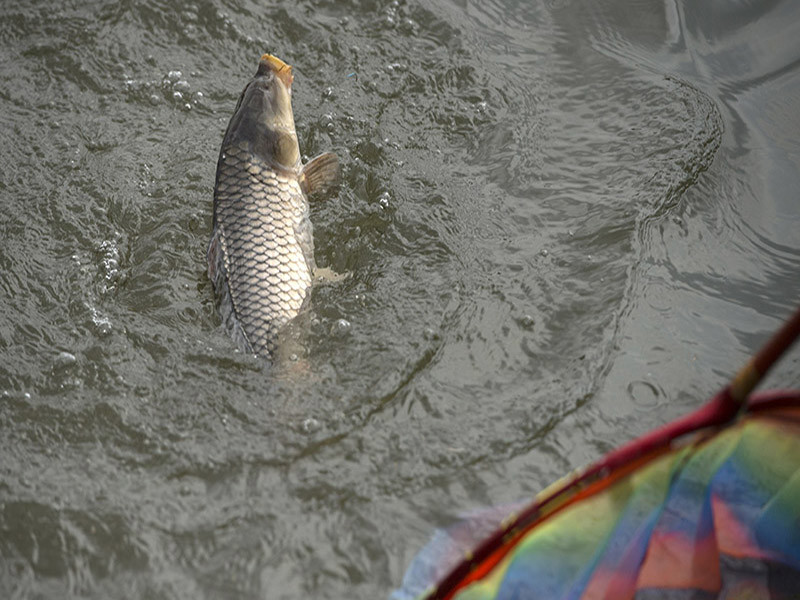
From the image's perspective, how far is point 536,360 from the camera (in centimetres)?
312

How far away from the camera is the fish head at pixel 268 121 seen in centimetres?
340

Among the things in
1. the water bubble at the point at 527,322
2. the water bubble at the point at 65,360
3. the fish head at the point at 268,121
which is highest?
the fish head at the point at 268,121

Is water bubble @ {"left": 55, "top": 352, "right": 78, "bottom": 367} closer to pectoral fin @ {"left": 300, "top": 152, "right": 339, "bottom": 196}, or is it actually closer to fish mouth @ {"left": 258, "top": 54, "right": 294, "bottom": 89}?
pectoral fin @ {"left": 300, "top": 152, "right": 339, "bottom": 196}

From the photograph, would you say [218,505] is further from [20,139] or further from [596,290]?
[20,139]

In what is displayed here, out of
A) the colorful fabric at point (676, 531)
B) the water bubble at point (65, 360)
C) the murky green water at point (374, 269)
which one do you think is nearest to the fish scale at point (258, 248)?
the murky green water at point (374, 269)

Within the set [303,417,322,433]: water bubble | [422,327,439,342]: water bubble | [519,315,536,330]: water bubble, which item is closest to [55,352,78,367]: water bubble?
[303,417,322,433]: water bubble

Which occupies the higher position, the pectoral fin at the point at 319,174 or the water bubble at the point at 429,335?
the pectoral fin at the point at 319,174

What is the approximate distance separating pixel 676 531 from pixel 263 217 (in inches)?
74.1

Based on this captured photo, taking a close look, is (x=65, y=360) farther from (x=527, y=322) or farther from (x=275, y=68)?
(x=527, y=322)

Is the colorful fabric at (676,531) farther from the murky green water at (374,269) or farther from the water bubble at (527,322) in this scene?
the water bubble at (527,322)

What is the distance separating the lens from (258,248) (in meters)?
3.15

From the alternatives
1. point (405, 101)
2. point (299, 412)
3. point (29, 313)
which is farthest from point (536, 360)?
point (29, 313)

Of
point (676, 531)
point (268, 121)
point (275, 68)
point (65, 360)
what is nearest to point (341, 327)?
point (268, 121)

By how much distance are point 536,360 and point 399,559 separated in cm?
96
